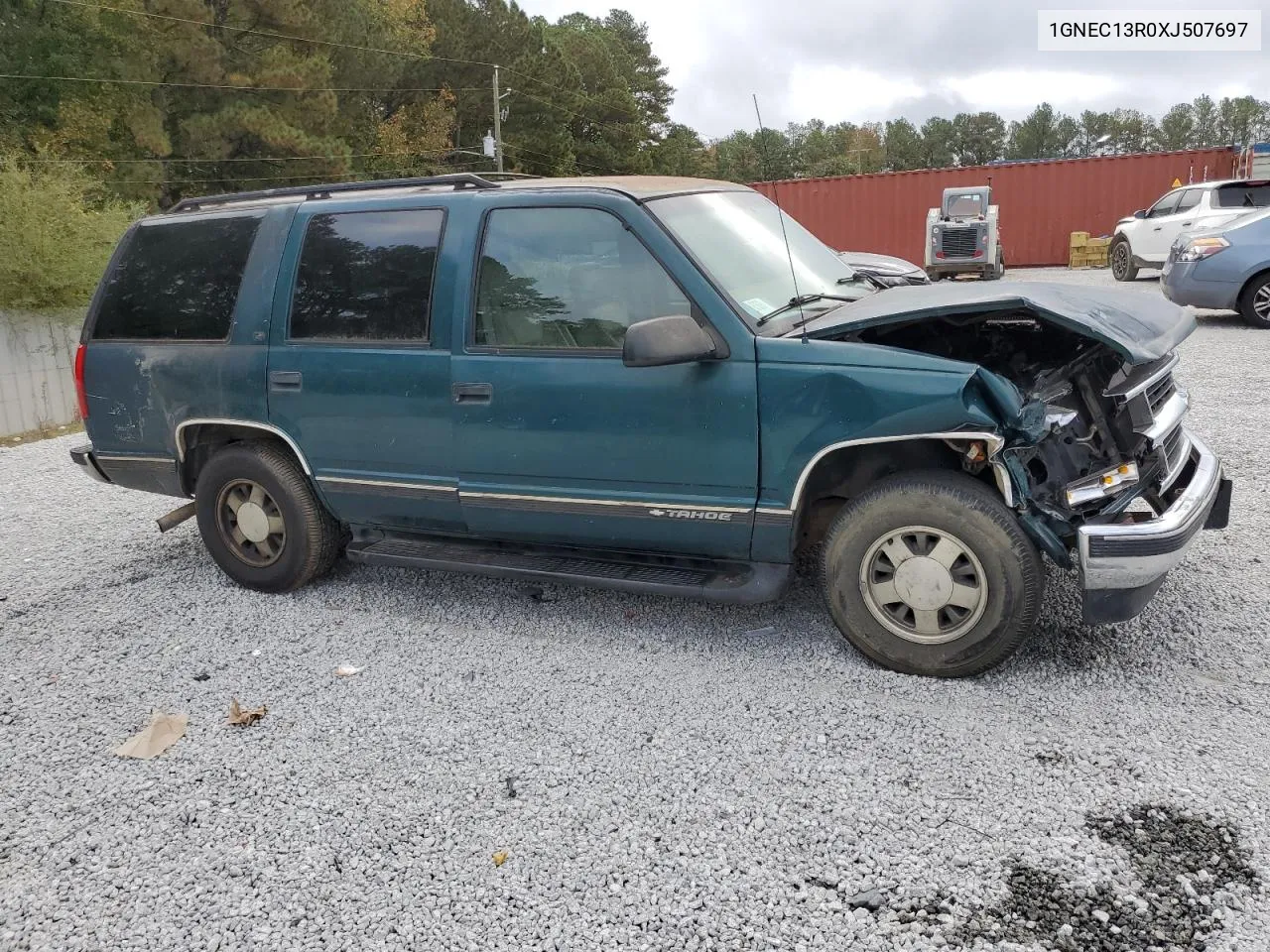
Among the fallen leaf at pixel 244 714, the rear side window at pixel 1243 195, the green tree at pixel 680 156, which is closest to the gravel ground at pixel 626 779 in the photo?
the fallen leaf at pixel 244 714

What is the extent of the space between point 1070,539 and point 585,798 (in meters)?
1.92

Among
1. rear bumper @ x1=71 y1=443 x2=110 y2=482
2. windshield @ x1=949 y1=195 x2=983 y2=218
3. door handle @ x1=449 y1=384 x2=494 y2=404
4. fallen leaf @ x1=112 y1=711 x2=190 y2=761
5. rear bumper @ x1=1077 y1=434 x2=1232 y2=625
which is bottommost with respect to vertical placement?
fallen leaf @ x1=112 y1=711 x2=190 y2=761

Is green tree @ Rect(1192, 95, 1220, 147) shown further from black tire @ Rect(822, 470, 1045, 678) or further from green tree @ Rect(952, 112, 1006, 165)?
black tire @ Rect(822, 470, 1045, 678)

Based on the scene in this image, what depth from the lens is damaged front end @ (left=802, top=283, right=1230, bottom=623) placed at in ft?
10.7

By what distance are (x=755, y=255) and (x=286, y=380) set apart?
216cm

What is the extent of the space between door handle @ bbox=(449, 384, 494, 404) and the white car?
13.1m

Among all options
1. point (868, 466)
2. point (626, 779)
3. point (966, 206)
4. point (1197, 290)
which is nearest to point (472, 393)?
point (868, 466)

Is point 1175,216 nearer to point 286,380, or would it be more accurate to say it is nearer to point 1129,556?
point 1129,556

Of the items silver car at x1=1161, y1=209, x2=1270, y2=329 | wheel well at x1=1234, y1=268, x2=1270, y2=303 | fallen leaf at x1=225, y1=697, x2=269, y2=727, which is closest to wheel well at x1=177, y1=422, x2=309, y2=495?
fallen leaf at x1=225, y1=697, x2=269, y2=727

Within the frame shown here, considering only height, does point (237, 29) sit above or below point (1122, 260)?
above

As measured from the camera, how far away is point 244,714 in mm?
3627

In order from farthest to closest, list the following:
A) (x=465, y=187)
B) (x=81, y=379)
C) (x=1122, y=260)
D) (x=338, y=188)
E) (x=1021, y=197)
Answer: (x=1021, y=197) → (x=1122, y=260) → (x=81, y=379) → (x=338, y=188) → (x=465, y=187)

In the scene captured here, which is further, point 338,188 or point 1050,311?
point 338,188

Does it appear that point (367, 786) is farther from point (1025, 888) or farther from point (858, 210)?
point (858, 210)
